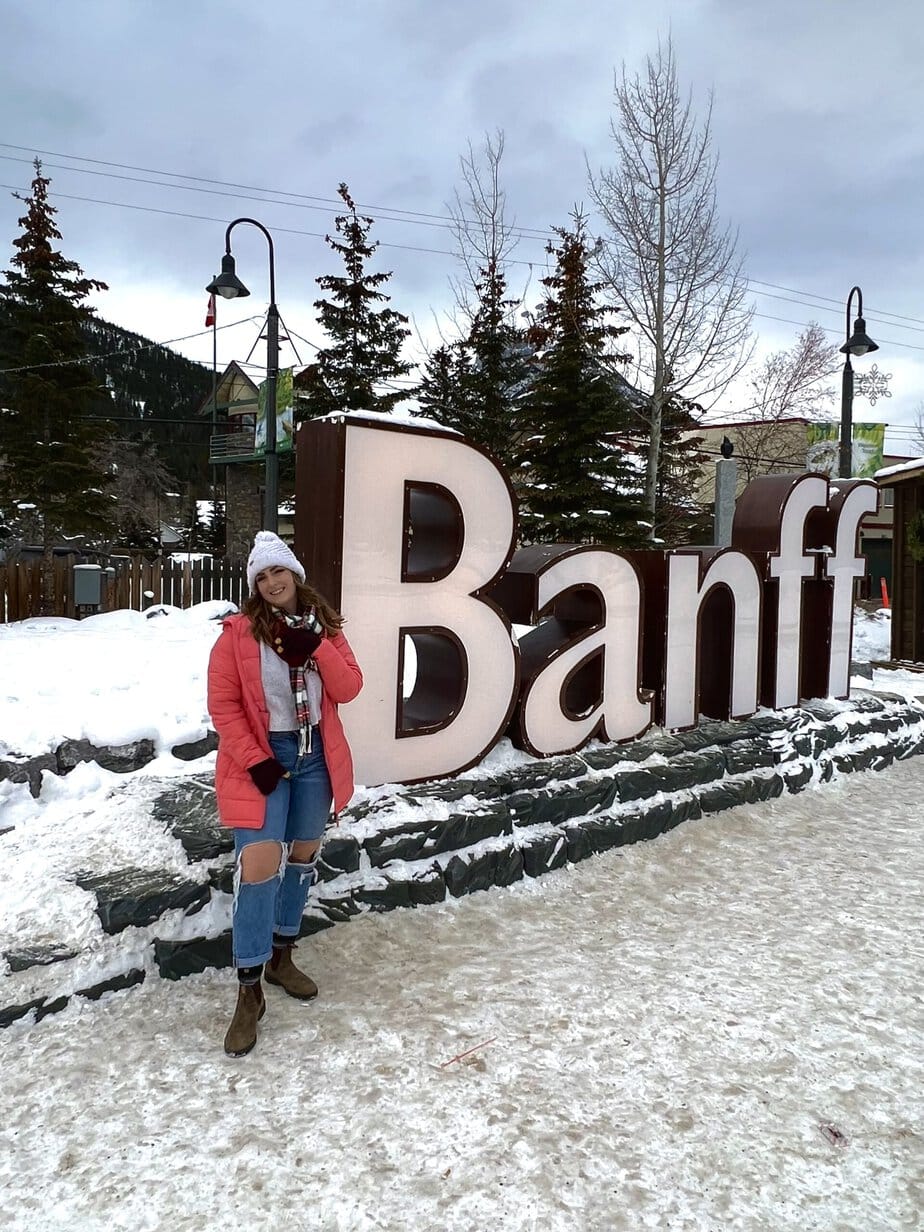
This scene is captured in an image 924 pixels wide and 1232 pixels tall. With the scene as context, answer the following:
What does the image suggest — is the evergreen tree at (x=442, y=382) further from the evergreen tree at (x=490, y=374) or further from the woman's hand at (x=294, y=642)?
the woman's hand at (x=294, y=642)

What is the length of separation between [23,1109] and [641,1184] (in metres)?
1.82

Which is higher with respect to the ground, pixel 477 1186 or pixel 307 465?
pixel 307 465

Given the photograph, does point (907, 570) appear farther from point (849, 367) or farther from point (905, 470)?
point (849, 367)

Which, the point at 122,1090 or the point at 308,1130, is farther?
the point at 122,1090

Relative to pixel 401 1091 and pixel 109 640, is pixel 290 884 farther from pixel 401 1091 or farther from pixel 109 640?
pixel 109 640

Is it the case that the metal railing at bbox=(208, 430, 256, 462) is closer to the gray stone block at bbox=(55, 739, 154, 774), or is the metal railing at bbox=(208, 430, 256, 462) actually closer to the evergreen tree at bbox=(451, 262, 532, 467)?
the evergreen tree at bbox=(451, 262, 532, 467)

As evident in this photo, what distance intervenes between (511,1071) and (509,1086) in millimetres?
77

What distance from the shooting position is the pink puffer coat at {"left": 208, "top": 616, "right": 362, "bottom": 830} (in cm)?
275

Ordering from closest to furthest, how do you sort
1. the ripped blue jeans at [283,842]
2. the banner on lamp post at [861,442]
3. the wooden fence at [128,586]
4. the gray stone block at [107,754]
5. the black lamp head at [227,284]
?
the ripped blue jeans at [283,842], the gray stone block at [107,754], the black lamp head at [227,284], the wooden fence at [128,586], the banner on lamp post at [861,442]

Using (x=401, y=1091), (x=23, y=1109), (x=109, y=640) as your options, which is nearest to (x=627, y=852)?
(x=401, y=1091)

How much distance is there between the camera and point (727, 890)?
4.25 m

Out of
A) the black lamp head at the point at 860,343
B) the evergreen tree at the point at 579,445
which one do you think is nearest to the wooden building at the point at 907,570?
the black lamp head at the point at 860,343

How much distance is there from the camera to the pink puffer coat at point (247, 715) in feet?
9.03

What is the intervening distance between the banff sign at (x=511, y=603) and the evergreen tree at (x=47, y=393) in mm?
12630
